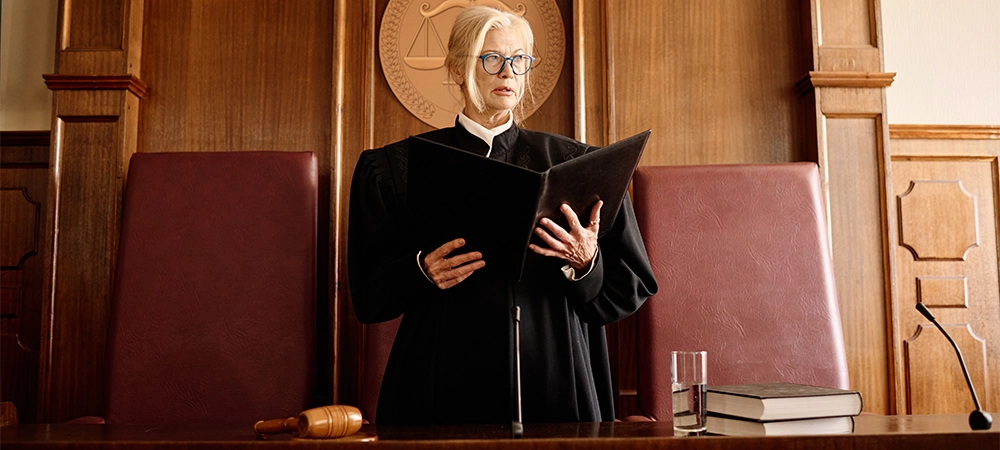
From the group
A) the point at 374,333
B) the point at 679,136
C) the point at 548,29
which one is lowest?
the point at 374,333

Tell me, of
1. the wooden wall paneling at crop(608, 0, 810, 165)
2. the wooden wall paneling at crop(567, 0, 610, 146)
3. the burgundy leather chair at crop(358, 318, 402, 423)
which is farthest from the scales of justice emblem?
the burgundy leather chair at crop(358, 318, 402, 423)

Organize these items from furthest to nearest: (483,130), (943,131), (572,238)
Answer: (943,131), (483,130), (572,238)

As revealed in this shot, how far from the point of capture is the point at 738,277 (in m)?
2.46

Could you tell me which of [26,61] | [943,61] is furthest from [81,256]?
[943,61]

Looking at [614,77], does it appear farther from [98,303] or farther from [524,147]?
[98,303]

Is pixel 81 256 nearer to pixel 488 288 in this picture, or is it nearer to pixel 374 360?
pixel 374 360

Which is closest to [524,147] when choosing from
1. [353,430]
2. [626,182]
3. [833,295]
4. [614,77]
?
[626,182]

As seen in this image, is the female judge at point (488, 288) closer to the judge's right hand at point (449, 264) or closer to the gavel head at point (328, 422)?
the judge's right hand at point (449, 264)

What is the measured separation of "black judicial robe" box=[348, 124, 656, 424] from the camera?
5.41ft

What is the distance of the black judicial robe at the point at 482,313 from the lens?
1.65 meters

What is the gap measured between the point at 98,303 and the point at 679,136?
193 centimetres

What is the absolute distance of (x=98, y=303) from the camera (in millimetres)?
2566

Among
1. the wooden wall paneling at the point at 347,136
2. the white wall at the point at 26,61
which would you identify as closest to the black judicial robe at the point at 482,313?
the wooden wall paneling at the point at 347,136

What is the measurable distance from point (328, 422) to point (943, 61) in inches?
103
